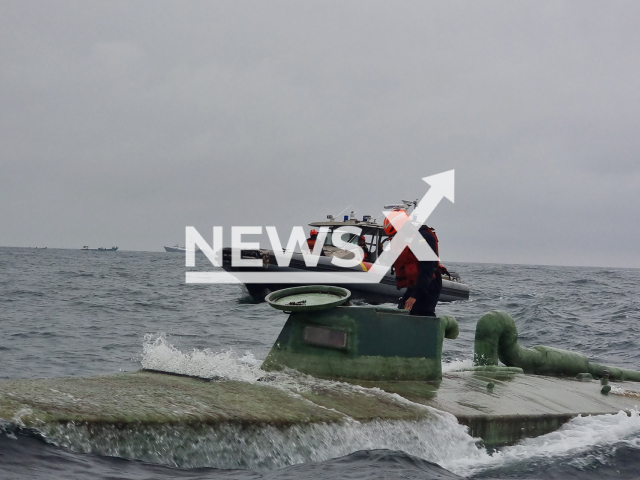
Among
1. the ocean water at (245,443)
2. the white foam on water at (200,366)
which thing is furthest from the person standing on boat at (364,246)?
the white foam on water at (200,366)

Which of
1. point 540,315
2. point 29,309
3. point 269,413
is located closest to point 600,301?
point 540,315

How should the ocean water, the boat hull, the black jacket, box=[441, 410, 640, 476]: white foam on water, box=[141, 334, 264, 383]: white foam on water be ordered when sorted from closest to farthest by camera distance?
1. the ocean water
2. box=[441, 410, 640, 476]: white foam on water
3. box=[141, 334, 264, 383]: white foam on water
4. the black jacket
5. the boat hull

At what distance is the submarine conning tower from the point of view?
671 cm

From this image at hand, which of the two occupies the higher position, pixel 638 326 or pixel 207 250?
pixel 207 250

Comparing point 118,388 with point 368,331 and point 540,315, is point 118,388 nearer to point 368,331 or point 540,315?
point 368,331

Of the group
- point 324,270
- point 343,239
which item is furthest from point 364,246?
point 324,270

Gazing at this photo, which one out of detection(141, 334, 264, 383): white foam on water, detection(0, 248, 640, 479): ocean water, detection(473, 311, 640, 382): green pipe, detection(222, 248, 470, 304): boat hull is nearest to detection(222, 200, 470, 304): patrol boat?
detection(222, 248, 470, 304): boat hull

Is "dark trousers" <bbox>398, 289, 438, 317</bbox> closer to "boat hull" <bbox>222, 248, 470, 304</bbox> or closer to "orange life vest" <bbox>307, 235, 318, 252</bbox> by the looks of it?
"boat hull" <bbox>222, 248, 470, 304</bbox>

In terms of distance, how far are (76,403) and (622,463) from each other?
4.82m

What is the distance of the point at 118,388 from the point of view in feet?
16.5

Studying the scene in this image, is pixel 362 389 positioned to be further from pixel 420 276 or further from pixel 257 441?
pixel 257 441

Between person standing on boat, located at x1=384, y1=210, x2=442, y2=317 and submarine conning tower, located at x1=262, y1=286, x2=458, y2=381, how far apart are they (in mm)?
359

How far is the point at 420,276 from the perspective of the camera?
7.39 meters

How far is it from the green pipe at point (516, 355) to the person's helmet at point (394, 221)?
2128 mm
